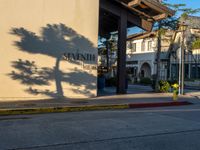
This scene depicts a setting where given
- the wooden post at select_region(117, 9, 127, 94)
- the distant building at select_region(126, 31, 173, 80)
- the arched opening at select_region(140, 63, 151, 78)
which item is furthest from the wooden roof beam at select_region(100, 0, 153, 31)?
the arched opening at select_region(140, 63, 151, 78)

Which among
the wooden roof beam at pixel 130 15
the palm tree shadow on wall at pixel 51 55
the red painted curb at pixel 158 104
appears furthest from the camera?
the wooden roof beam at pixel 130 15

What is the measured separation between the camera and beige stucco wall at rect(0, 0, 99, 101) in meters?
16.3

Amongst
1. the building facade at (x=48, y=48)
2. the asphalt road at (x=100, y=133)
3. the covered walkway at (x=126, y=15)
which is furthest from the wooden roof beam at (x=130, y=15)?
the asphalt road at (x=100, y=133)

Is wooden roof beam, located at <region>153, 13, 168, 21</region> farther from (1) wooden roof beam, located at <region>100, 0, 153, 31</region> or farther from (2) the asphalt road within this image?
(2) the asphalt road

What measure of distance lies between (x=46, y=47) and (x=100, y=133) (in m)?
8.88

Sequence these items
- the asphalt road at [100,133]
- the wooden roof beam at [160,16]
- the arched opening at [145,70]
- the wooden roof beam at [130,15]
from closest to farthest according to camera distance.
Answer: the asphalt road at [100,133], the wooden roof beam at [130,15], the wooden roof beam at [160,16], the arched opening at [145,70]

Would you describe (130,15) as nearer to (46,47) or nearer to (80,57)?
(80,57)

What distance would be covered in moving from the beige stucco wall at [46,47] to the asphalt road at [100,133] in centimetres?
450

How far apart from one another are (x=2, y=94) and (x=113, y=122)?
693cm

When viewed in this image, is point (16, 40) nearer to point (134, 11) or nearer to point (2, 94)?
point (2, 94)

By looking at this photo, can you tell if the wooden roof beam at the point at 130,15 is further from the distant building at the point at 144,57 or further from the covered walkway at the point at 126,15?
the distant building at the point at 144,57

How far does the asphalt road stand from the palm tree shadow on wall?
181 inches

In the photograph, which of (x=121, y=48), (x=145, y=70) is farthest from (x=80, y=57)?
(x=145, y=70)

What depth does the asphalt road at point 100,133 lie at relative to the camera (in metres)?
7.81
